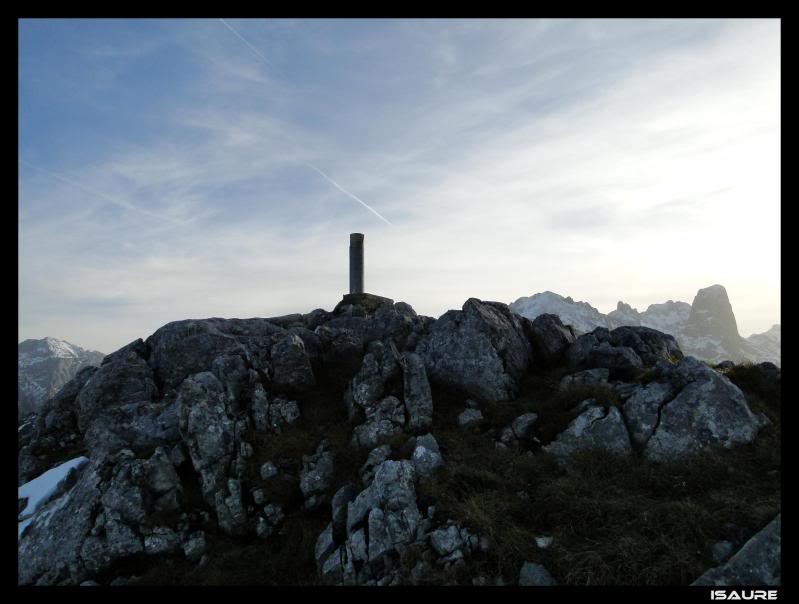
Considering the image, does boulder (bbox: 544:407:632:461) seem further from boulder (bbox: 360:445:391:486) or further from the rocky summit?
boulder (bbox: 360:445:391:486)

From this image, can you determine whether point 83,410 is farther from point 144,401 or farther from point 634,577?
point 634,577

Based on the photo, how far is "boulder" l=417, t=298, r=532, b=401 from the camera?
70.4ft

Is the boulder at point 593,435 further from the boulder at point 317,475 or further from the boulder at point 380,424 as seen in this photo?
the boulder at point 317,475

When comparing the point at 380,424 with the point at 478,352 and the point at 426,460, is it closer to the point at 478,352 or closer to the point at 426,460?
the point at 426,460

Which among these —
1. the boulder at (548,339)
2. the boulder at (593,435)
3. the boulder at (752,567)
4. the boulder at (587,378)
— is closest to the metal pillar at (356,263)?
the boulder at (548,339)

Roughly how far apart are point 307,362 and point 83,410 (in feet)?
47.7

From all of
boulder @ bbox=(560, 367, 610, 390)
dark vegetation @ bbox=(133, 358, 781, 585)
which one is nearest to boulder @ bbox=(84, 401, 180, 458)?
dark vegetation @ bbox=(133, 358, 781, 585)

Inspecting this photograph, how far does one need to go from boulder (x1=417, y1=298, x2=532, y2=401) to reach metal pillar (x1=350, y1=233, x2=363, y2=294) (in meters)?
30.5

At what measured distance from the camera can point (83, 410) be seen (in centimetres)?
→ 2519

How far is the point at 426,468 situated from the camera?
1512 centimetres

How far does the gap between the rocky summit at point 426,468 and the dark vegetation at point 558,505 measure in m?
0.07

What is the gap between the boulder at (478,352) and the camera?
21.5m

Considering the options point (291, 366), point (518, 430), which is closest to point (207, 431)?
point (291, 366)
